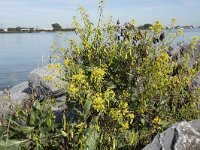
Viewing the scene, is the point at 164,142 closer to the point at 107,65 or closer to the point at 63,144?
the point at 63,144

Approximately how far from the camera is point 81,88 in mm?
5059

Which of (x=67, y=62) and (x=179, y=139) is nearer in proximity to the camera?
(x=179, y=139)

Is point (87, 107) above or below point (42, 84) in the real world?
above

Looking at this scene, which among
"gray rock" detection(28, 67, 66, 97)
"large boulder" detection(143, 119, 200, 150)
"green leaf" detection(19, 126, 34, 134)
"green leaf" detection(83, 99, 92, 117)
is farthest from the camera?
"gray rock" detection(28, 67, 66, 97)

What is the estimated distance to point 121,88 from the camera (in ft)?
19.2

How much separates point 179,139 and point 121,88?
66.5 inches

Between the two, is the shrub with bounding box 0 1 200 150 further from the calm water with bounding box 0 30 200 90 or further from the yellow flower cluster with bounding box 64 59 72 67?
the calm water with bounding box 0 30 200 90

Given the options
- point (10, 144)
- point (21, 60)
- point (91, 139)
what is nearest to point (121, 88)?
point (91, 139)

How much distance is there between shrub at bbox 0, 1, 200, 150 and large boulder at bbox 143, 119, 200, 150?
1.62ft

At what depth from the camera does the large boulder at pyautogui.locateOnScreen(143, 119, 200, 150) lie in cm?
429

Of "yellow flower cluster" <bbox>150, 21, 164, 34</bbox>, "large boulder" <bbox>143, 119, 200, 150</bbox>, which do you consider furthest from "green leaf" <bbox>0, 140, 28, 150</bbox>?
"yellow flower cluster" <bbox>150, 21, 164, 34</bbox>

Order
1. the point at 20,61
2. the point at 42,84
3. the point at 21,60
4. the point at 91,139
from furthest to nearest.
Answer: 1. the point at 21,60
2. the point at 20,61
3. the point at 42,84
4. the point at 91,139

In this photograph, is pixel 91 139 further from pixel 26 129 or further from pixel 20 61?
pixel 20 61

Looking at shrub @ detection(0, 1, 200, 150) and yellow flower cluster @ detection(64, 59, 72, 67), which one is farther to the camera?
yellow flower cluster @ detection(64, 59, 72, 67)
